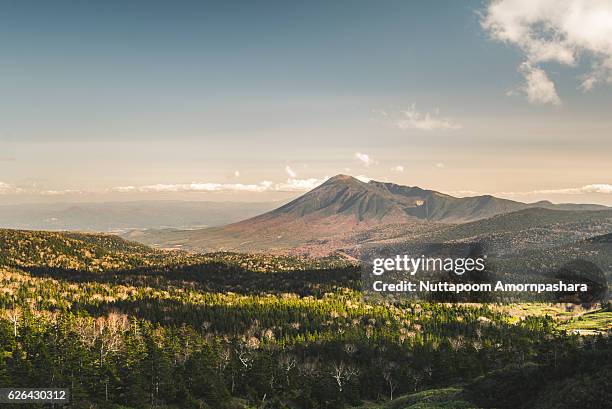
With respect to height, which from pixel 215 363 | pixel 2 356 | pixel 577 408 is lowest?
pixel 215 363

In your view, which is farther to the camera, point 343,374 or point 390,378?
point 343,374

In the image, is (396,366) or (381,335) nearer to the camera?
(396,366)

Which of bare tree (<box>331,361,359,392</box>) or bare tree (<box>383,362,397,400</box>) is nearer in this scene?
bare tree (<box>331,361,359,392</box>)

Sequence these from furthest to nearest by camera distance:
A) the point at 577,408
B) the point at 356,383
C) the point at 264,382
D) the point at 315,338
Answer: the point at 315,338 < the point at 356,383 < the point at 264,382 < the point at 577,408

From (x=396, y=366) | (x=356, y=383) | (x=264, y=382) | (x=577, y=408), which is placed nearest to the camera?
(x=577, y=408)

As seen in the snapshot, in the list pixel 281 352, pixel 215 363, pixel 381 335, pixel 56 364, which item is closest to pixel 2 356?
pixel 56 364

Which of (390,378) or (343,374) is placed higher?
(343,374)

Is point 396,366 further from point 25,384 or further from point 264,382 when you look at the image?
point 25,384

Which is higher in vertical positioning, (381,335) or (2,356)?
(2,356)

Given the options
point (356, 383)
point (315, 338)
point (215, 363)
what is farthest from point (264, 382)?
point (315, 338)

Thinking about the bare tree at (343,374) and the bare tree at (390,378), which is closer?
the bare tree at (343,374)
